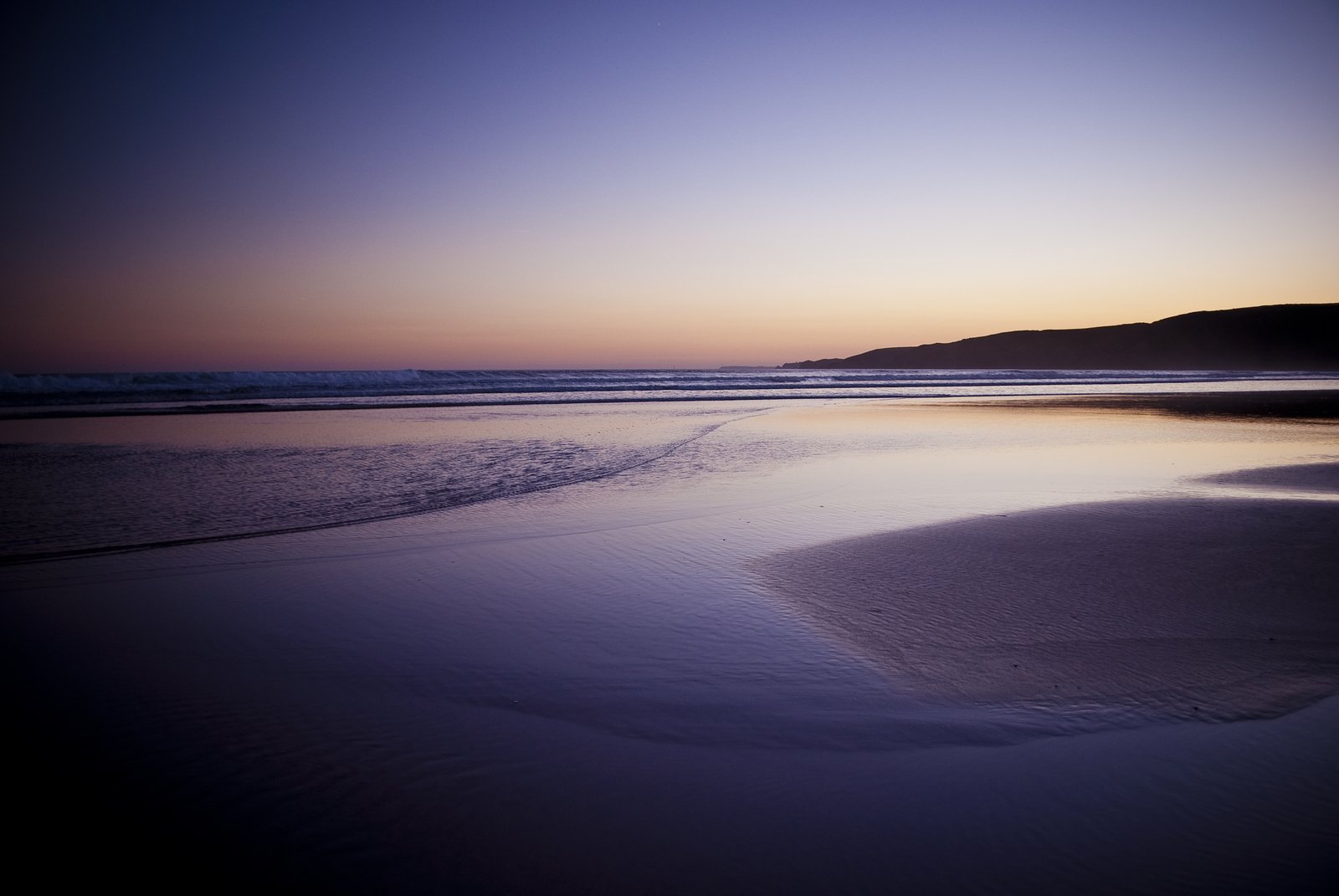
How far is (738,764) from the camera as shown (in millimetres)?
3002

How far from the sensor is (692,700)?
11.8 ft

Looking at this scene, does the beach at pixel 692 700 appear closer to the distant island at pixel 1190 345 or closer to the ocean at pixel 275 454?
the ocean at pixel 275 454

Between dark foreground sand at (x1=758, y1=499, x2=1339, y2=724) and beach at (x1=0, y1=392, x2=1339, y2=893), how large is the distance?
32 mm

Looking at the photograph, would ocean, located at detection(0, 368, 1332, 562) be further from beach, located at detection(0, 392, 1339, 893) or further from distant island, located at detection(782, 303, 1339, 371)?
distant island, located at detection(782, 303, 1339, 371)

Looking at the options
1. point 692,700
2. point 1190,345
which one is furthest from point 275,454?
point 1190,345

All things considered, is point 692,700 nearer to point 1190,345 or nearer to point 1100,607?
point 1100,607

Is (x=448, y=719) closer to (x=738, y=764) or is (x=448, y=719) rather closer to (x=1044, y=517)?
(x=738, y=764)

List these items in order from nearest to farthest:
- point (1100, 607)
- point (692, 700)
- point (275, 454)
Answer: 1. point (692, 700)
2. point (1100, 607)
3. point (275, 454)

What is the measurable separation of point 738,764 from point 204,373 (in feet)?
166

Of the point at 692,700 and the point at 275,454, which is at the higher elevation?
the point at 275,454

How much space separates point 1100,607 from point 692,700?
3.33 metres

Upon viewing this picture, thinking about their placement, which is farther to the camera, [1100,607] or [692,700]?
[1100,607]

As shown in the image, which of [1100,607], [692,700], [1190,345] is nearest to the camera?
[692,700]

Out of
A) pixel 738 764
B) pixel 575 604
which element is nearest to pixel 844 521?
pixel 575 604
